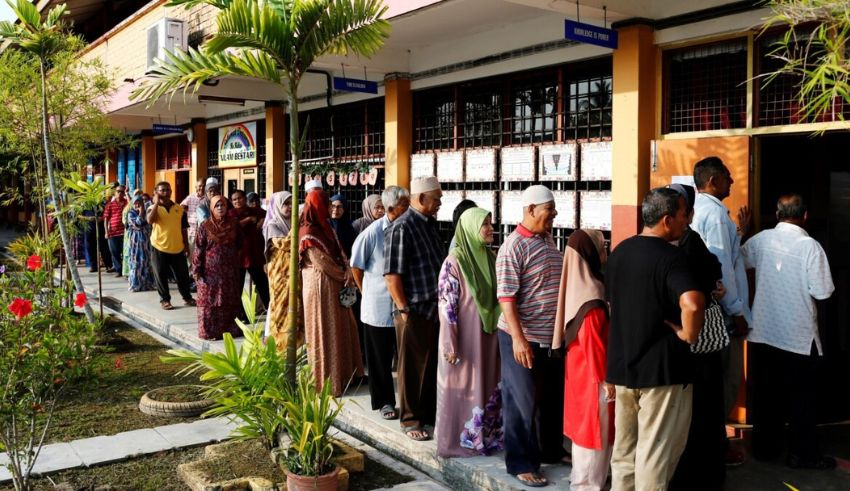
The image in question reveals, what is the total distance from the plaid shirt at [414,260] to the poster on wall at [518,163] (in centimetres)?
255

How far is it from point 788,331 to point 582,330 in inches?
62.4

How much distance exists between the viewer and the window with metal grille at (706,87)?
5.99 metres

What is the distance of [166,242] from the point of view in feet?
37.2

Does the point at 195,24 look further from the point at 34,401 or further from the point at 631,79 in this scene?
the point at 34,401

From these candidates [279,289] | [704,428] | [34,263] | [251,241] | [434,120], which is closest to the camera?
[704,428]

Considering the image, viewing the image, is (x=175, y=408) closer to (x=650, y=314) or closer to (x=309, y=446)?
(x=309, y=446)

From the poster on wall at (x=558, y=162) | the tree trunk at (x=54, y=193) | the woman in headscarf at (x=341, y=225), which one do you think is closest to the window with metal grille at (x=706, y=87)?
the poster on wall at (x=558, y=162)

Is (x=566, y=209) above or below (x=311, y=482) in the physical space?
above

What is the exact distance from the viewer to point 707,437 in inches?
174

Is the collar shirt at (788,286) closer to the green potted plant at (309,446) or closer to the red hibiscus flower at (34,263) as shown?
the green potted plant at (309,446)

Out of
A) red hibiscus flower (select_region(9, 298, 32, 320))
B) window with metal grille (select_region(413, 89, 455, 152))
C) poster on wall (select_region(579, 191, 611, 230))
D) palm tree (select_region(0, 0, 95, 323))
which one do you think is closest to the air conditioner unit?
palm tree (select_region(0, 0, 95, 323))

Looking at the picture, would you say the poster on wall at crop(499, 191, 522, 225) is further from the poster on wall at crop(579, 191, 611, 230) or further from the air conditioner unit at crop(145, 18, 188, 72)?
the air conditioner unit at crop(145, 18, 188, 72)

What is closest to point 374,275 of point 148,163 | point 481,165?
point 481,165

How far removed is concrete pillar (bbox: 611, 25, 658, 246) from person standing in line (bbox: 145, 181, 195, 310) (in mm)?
7247
